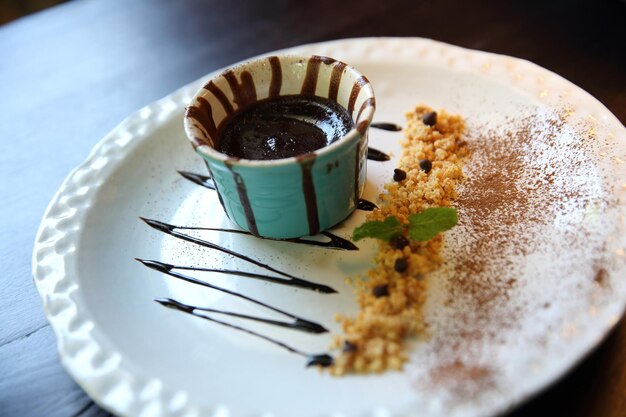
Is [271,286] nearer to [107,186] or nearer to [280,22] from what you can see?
[107,186]

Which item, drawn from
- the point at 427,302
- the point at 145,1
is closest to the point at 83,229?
the point at 427,302

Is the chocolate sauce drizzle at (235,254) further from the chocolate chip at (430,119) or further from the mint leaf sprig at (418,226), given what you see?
the chocolate chip at (430,119)

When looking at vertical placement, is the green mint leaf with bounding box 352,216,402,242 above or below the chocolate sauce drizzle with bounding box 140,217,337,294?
above

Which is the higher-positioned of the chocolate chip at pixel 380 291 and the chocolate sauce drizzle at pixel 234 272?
the chocolate chip at pixel 380 291

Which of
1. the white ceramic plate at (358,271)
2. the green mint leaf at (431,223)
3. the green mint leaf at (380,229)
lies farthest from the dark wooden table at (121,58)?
the green mint leaf at (380,229)

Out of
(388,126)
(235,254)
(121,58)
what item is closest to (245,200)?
(235,254)

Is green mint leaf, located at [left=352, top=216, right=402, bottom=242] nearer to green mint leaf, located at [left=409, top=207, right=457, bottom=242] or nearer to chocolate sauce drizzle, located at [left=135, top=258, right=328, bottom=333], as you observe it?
green mint leaf, located at [left=409, top=207, right=457, bottom=242]

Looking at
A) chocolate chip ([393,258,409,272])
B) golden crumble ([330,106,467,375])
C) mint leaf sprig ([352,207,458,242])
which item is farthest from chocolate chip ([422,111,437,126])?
chocolate chip ([393,258,409,272])
